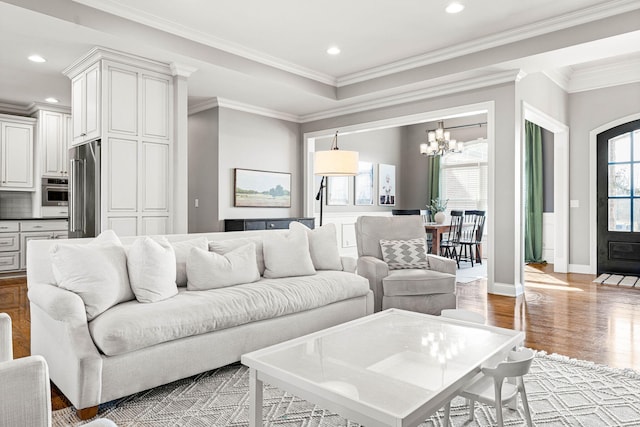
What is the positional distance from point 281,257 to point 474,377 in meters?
1.97

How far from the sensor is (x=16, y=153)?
6703mm

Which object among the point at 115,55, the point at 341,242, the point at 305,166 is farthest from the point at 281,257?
the point at 341,242

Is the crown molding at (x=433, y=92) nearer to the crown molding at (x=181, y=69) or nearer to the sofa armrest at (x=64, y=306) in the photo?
the crown molding at (x=181, y=69)

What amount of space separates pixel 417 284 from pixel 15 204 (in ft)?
22.6

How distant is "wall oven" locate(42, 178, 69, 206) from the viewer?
6.92m

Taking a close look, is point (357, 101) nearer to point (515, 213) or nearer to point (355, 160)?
point (355, 160)

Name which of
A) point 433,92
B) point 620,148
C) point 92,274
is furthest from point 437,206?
point 92,274

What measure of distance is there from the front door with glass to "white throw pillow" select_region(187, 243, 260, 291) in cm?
568

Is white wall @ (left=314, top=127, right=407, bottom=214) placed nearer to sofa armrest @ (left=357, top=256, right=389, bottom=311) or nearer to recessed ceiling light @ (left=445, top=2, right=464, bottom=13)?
sofa armrest @ (left=357, top=256, right=389, bottom=311)

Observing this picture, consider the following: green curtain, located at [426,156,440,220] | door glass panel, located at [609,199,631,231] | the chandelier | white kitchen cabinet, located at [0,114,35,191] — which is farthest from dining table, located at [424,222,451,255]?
white kitchen cabinet, located at [0,114,35,191]

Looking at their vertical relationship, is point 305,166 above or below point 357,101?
below

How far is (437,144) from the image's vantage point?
7465 millimetres

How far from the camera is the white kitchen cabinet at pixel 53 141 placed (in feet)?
22.2

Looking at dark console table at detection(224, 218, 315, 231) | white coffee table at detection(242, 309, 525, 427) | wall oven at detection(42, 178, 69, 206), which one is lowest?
white coffee table at detection(242, 309, 525, 427)
